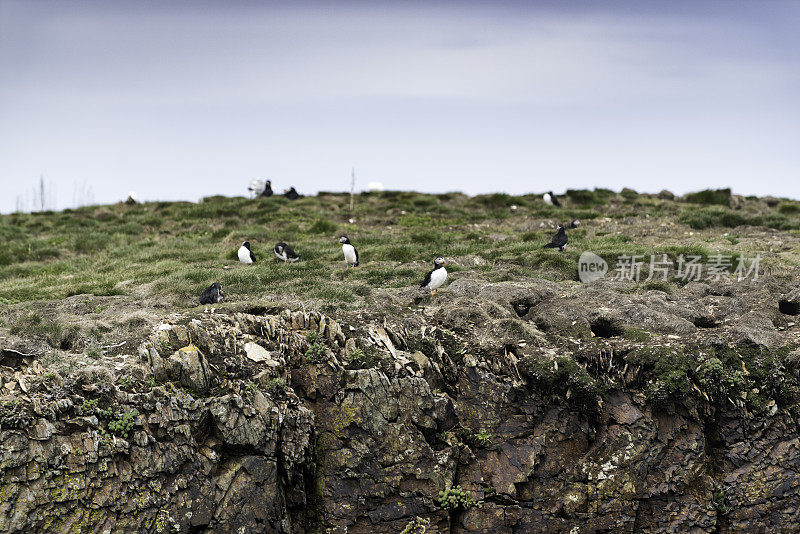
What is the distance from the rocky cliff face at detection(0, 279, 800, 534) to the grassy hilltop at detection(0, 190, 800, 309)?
A: 131 inches

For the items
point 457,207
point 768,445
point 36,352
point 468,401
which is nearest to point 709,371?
point 768,445

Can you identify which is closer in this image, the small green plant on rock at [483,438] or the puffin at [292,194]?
the small green plant on rock at [483,438]

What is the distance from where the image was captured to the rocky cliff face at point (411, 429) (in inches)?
443

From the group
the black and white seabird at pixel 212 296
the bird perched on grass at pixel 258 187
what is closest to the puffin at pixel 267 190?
the bird perched on grass at pixel 258 187

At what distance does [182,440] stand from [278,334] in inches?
124

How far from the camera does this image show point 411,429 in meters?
12.7

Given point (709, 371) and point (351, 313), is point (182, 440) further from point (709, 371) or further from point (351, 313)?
point (709, 371)

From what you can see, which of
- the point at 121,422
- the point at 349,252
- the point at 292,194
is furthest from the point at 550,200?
the point at 121,422

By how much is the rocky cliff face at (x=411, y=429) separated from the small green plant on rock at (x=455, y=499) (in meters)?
0.03

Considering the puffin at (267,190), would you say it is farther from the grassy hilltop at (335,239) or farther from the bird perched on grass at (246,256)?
the bird perched on grass at (246,256)

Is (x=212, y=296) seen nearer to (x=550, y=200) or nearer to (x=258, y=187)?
(x=550, y=200)

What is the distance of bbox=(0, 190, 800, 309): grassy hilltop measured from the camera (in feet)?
64.3

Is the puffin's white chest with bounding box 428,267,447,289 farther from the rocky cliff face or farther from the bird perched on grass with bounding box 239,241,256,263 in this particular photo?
the bird perched on grass with bounding box 239,241,256,263

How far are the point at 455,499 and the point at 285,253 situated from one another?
11.9 metres
